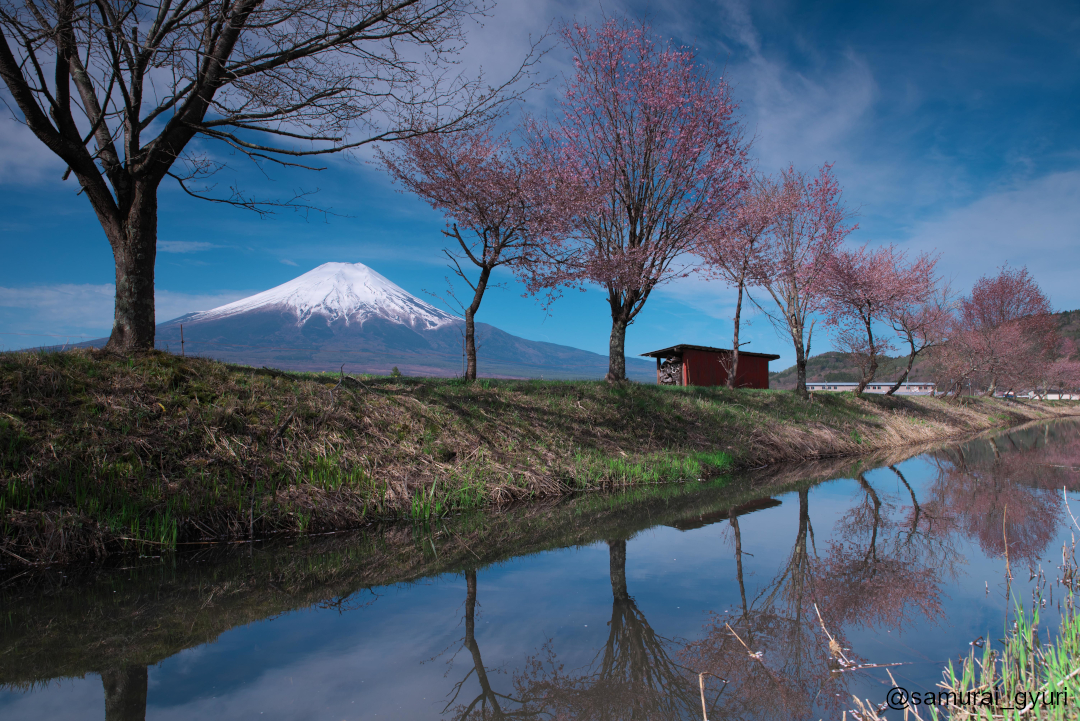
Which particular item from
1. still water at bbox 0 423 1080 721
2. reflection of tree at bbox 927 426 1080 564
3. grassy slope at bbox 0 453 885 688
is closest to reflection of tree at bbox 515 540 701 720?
still water at bbox 0 423 1080 721

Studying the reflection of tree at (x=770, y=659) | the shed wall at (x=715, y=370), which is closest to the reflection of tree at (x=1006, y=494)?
the reflection of tree at (x=770, y=659)

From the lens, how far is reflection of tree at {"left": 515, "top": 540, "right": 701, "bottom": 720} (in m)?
3.02

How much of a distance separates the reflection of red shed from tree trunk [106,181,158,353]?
89.8ft

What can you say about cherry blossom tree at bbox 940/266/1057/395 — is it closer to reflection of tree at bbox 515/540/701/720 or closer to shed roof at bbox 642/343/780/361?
shed roof at bbox 642/343/780/361

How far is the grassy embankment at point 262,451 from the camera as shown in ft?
19.6

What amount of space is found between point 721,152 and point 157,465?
17.2 metres

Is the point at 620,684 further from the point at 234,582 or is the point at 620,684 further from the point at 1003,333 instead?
the point at 1003,333

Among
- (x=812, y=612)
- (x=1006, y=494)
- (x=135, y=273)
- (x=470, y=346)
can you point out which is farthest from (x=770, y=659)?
(x=470, y=346)

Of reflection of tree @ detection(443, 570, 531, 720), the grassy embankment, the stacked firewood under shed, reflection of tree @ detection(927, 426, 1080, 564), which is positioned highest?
the stacked firewood under shed

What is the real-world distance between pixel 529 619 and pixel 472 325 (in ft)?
36.0

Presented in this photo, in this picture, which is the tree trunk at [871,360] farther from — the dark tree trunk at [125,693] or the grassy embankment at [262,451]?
the dark tree trunk at [125,693]

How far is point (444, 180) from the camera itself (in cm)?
1541

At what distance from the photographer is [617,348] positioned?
55.1 feet

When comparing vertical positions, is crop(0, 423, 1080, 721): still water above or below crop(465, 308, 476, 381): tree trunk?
below
